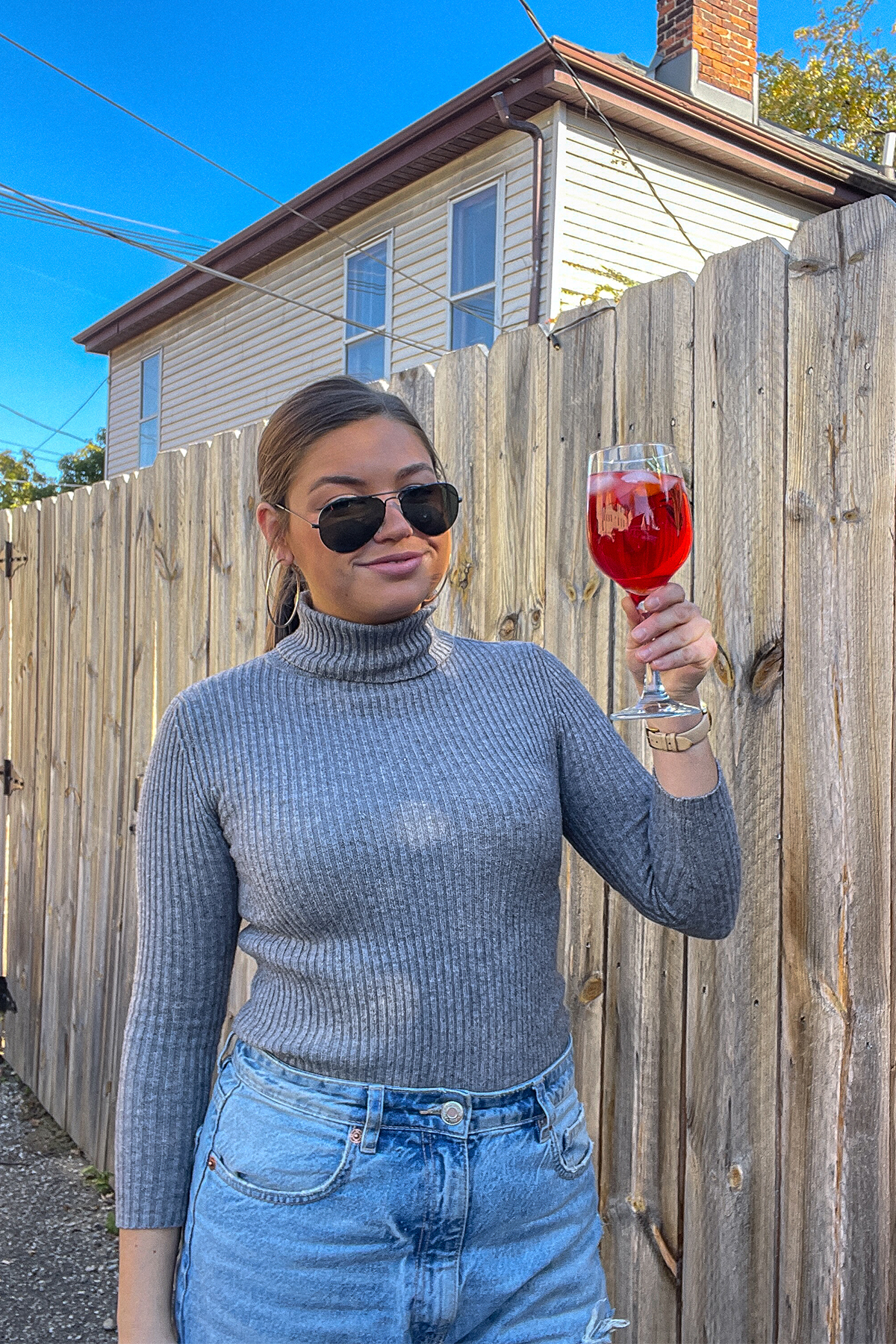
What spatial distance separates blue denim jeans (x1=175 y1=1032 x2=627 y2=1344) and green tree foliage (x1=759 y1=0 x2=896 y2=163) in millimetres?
21563

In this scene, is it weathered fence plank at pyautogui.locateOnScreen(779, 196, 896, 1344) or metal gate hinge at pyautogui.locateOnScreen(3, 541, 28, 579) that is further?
metal gate hinge at pyautogui.locateOnScreen(3, 541, 28, 579)

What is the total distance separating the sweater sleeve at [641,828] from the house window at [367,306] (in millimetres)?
10503

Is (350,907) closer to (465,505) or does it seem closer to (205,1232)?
(205,1232)

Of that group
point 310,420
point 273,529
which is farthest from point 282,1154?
point 310,420

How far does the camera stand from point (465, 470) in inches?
109

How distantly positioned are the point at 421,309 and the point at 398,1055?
10.7m

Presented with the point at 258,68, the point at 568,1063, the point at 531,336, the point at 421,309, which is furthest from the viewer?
the point at 258,68

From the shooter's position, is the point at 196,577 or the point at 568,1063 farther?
the point at 196,577

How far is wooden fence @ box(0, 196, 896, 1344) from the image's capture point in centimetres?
183

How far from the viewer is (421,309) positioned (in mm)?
11164

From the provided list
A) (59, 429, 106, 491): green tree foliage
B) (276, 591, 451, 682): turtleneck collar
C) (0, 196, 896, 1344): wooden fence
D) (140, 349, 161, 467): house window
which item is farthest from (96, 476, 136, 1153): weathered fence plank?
(59, 429, 106, 491): green tree foliage

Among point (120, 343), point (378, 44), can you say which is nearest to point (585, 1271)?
point (378, 44)

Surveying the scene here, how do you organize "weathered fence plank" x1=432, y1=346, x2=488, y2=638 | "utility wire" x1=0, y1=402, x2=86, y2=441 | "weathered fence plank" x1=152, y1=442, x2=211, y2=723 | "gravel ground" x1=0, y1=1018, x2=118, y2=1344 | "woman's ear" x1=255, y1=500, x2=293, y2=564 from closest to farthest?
"woman's ear" x1=255, y1=500, x2=293, y2=564 → "weathered fence plank" x1=432, y1=346, x2=488, y2=638 → "gravel ground" x1=0, y1=1018, x2=118, y2=1344 → "weathered fence plank" x1=152, y1=442, x2=211, y2=723 → "utility wire" x1=0, y1=402, x2=86, y2=441

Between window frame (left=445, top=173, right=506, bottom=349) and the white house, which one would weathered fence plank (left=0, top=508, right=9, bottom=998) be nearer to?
window frame (left=445, top=173, right=506, bottom=349)
